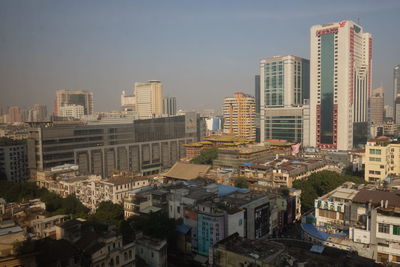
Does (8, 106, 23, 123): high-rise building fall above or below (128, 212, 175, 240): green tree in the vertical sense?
above

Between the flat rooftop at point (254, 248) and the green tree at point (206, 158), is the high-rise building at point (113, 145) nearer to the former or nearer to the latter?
the green tree at point (206, 158)

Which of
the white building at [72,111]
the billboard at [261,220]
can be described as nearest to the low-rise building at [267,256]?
the billboard at [261,220]

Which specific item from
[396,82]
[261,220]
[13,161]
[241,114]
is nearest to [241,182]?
[261,220]

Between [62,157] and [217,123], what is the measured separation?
6852cm

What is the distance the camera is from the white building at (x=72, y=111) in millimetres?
71500

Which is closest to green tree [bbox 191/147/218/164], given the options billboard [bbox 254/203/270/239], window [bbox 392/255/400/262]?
billboard [bbox 254/203/270/239]

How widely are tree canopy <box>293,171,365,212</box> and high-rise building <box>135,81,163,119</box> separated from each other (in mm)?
75594

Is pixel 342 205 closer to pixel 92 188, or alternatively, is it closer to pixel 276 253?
pixel 276 253

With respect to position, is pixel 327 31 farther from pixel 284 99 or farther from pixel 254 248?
pixel 254 248

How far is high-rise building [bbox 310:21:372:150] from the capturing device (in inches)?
2088

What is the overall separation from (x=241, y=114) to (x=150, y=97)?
41.9 m

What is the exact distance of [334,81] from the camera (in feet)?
179

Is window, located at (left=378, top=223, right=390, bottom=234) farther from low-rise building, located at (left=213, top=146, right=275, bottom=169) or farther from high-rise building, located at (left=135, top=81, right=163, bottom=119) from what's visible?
high-rise building, located at (left=135, top=81, right=163, bottom=119)

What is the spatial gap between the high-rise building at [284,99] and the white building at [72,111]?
4164 centimetres
